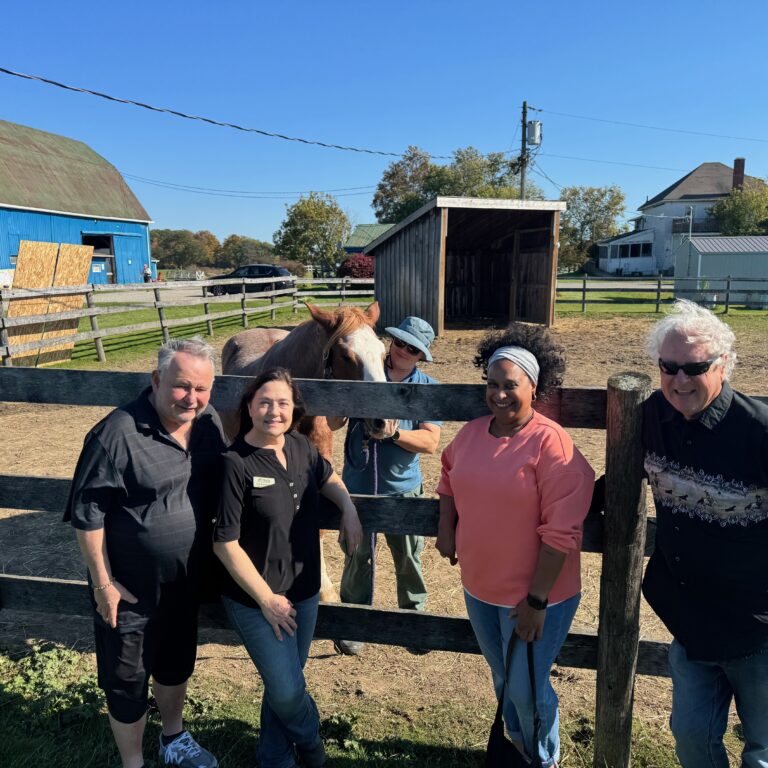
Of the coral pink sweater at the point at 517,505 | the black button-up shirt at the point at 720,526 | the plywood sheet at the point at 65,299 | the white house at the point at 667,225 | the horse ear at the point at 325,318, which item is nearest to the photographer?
the black button-up shirt at the point at 720,526

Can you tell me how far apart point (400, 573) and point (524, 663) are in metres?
1.58

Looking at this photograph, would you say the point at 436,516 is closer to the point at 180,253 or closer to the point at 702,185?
the point at 702,185

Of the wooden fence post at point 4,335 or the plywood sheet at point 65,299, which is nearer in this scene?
the wooden fence post at point 4,335

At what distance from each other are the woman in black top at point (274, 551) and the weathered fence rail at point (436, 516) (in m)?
0.29

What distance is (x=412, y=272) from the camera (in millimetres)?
16141

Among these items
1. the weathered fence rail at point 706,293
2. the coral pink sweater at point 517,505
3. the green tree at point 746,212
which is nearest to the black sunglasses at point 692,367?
the coral pink sweater at point 517,505

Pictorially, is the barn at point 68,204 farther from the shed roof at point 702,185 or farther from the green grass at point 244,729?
the shed roof at point 702,185

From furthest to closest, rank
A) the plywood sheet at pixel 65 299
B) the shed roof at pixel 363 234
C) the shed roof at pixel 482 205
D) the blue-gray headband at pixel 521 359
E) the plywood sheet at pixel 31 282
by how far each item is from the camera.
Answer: the shed roof at pixel 363 234 < the shed roof at pixel 482 205 < the plywood sheet at pixel 65 299 < the plywood sheet at pixel 31 282 < the blue-gray headband at pixel 521 359

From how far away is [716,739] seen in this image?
6.47 feet

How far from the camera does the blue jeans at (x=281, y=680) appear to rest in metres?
2.27

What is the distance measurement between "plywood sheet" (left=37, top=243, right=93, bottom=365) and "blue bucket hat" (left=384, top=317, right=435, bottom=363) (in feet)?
35.8

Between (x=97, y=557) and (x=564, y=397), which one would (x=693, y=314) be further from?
(x=97, y=557)

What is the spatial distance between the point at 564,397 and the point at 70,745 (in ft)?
8.60

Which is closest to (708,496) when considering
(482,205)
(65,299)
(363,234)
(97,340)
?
(97,340)
